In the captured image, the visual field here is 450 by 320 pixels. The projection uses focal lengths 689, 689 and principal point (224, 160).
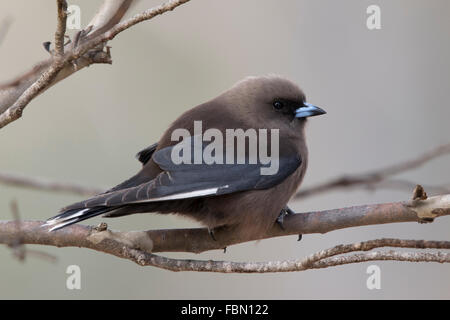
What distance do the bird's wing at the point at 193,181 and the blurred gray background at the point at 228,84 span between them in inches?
71.6

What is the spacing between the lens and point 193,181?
4020mm

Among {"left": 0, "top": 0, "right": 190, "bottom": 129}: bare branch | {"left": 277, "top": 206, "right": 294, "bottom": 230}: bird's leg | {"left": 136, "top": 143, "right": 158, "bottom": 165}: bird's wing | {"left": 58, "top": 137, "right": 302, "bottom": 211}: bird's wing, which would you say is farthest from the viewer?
{"left": 136, "top": 143, "right": 158, "bottom": 165}: bird's wing

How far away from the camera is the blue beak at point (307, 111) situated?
4.80 m

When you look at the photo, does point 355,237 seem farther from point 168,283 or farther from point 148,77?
point 148,77

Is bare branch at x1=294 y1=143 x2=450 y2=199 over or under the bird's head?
under

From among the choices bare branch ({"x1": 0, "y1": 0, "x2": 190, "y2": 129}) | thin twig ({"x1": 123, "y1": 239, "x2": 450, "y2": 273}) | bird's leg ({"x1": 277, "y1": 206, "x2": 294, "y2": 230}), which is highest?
bare branch ({"x1": 0, "y1": 0, "x2": 190, "y2": 129})

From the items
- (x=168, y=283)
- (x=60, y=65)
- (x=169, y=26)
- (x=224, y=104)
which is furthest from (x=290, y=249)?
(x=60, y=65)

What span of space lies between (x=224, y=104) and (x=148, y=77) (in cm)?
255

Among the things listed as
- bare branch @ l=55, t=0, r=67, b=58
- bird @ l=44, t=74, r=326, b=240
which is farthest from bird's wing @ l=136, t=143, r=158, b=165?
bare branch @ l=55, t=0, r=67, b=58

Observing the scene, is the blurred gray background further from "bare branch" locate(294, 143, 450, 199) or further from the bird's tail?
the bird's tail

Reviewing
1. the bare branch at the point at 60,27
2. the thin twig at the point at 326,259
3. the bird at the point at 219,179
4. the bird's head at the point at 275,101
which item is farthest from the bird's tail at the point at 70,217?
the bird's head at the point at 275,101

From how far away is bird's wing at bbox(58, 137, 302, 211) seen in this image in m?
3.62

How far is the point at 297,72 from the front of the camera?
6395 mm

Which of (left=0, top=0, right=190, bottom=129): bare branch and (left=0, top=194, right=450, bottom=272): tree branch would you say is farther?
(left=0, top=194, right=450, bottom=272): tree branch
